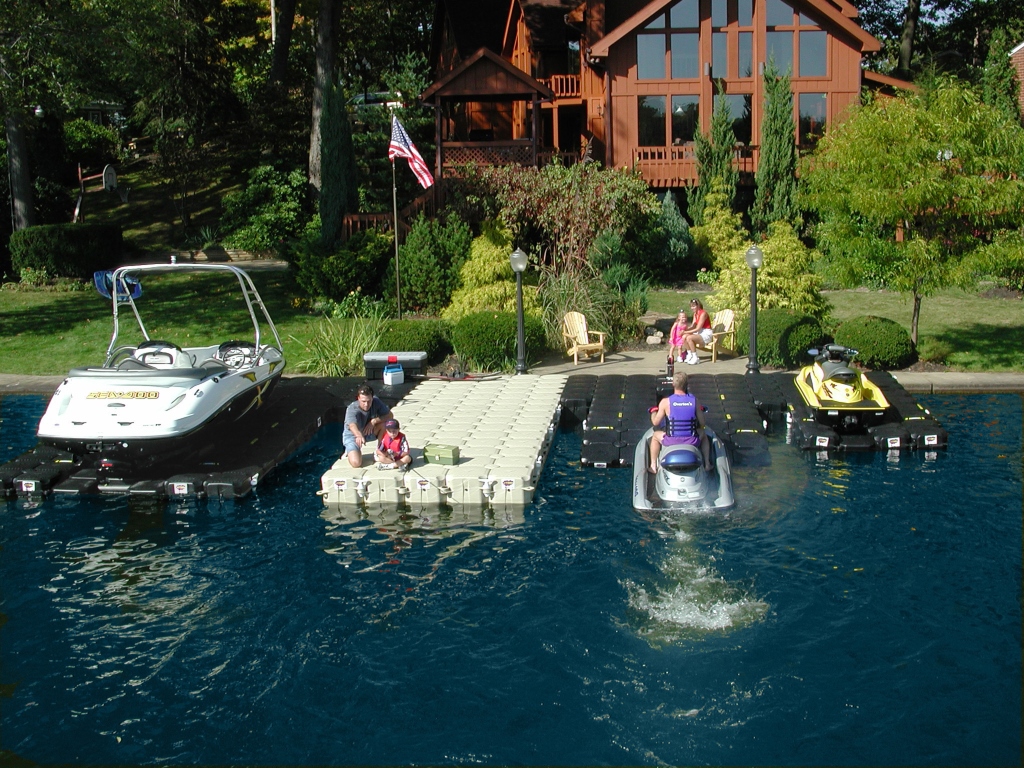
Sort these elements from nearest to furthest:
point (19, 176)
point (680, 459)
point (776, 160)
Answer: point (680, 459), point (19, 176), point (776, 160)

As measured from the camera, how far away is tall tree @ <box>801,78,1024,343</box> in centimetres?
2022

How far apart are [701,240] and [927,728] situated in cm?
2559

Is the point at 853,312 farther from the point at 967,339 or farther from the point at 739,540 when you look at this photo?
the point at 739,540

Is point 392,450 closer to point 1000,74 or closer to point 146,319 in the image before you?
point 146,319

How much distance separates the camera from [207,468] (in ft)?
50.6

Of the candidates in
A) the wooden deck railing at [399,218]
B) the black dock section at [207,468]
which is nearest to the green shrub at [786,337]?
the black dock section at [207,468]

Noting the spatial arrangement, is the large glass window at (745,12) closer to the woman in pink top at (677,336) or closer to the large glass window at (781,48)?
the large glass window at (781,48)

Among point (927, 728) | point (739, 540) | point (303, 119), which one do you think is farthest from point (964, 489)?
point (303, 119)

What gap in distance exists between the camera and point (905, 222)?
21.5m

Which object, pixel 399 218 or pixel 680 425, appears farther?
pixel 399 218

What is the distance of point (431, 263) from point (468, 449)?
1184 cm

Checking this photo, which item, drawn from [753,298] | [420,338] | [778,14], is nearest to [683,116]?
[778,14]

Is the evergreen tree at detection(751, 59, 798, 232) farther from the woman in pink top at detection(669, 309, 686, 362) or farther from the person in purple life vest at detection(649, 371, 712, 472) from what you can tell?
the person in purple life vest at detection(649, 371, 712, 472)

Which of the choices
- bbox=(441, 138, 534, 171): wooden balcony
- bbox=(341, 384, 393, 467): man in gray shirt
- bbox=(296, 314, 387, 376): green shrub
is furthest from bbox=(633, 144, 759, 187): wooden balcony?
bbox=(341, 384, 393, 467): man in gray shirt
